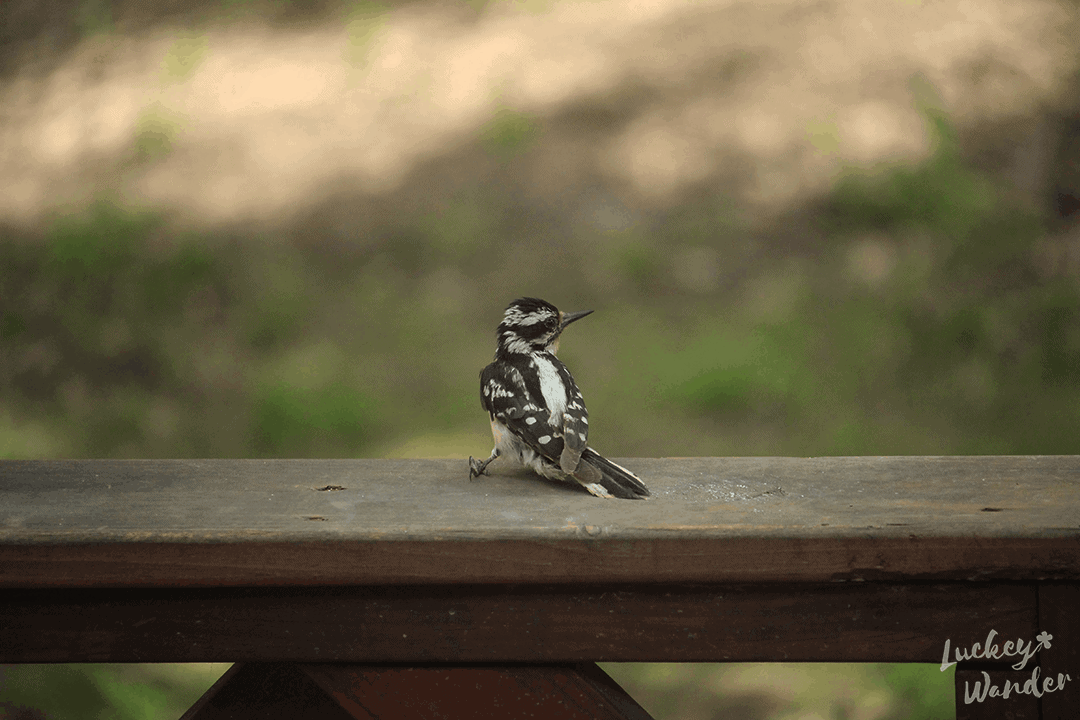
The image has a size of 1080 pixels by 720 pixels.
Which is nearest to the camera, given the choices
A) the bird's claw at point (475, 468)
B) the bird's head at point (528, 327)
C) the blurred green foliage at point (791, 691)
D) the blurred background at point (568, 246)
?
the bird's claw at point (475, 468)

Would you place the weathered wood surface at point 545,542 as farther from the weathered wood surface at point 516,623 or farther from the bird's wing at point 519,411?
the bird's wing at point 519,411

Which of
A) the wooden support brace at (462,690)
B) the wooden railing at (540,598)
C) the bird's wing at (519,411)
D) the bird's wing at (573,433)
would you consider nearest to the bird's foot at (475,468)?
the bird's wing at (519,411)

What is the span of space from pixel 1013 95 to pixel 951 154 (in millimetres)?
758

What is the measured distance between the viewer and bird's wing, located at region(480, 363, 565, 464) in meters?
1.88

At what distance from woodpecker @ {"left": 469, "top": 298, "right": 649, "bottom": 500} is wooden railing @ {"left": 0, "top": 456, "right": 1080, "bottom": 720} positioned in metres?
0.26

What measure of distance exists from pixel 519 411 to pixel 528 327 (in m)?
0.32

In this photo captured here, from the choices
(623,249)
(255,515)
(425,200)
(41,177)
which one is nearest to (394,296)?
(425,200)

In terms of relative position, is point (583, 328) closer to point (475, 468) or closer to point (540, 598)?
point (475, 468)

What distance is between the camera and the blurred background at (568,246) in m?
4.72

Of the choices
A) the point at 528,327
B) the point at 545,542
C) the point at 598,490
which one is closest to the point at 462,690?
the point at 545,542

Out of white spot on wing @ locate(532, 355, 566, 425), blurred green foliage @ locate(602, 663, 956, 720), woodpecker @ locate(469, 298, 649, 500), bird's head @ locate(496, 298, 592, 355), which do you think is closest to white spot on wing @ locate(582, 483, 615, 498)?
woodpecker @ locate(469, 298, 649, 500)

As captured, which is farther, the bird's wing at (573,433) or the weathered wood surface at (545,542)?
the bird's wing at (573,433)

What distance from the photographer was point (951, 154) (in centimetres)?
562

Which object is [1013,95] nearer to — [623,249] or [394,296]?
[623,249]
